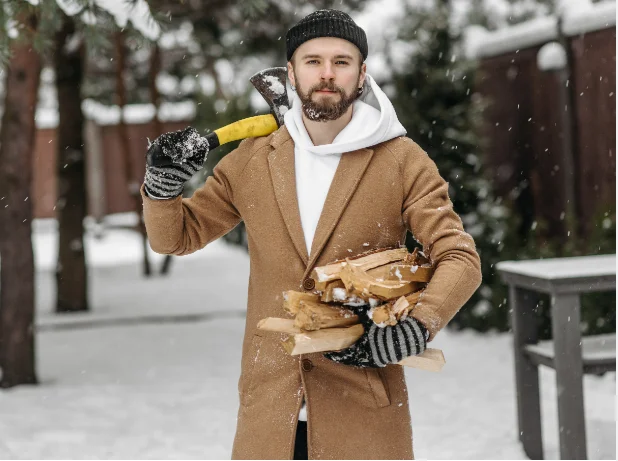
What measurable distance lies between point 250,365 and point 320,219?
0.48 m

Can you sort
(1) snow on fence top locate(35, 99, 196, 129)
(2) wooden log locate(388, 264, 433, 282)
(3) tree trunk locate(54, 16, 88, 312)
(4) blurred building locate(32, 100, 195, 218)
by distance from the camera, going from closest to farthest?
(2) wooden log locate(388, 264, 433, 282) < (3) tree trunk locate(54, 16, 88, 312) < (1) snow on fence top locate(35, 99, 196, 129) < (4) blurred building locate(32, 100, 195, 218)

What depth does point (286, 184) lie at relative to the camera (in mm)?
2377

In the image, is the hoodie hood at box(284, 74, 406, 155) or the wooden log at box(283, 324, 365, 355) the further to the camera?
the hoodie hood at box(284, 74, 406, 155)

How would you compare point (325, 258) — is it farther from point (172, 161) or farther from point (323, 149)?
point (172, 161)

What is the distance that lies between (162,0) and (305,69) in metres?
6.25

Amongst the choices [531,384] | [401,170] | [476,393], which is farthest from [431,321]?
[476,393]

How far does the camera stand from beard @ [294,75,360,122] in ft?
7.49

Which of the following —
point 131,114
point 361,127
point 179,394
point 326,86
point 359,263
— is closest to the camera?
point 359,263

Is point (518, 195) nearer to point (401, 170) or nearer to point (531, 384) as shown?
point (531, 384)

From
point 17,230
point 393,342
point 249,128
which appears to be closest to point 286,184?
point 249,128

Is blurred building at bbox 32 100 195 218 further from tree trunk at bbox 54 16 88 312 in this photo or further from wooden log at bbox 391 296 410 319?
wooden log at bbox 391 296 410 319

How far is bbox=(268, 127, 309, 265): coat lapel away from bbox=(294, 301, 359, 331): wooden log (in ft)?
0.85

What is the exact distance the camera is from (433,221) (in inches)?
88.0

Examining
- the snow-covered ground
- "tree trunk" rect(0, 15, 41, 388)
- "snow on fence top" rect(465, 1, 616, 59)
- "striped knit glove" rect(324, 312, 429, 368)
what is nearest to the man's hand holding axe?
"striped knit glove" rect(324, 312, 429, 368)
